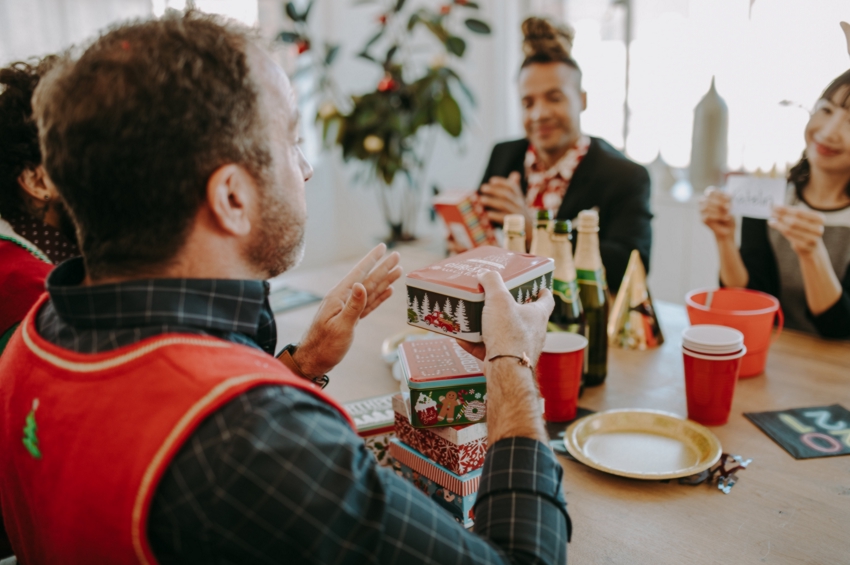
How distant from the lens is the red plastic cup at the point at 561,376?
3.42 ft

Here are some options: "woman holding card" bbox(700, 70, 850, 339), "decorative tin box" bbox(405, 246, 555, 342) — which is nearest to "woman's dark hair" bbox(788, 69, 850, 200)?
"woman holding card" bbox(700, 70, 850, 339)

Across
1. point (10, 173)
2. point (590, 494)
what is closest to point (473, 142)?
point (10, 173)

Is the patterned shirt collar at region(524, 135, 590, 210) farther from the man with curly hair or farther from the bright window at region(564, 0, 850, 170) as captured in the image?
the man with curly hair

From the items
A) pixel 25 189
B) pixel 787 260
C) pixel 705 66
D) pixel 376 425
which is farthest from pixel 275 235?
pixel 705 66

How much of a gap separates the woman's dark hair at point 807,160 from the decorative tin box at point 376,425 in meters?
1.16

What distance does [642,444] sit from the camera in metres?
1.00

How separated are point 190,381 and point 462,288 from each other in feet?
1.22

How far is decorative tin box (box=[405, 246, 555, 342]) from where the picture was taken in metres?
0.81

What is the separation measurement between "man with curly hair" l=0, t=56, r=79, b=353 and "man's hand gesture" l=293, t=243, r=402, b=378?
0.50 metres

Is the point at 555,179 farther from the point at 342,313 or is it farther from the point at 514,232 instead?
the point at 342,313

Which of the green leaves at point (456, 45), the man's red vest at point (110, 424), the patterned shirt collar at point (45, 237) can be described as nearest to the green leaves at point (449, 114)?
the green leaves at point (456, 45)

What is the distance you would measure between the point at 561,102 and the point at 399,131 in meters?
1.33

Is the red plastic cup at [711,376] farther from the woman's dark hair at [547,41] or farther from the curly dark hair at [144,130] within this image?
the woman's dark hair at [547,41]

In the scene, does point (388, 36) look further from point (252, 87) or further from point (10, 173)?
point (252, 87)
